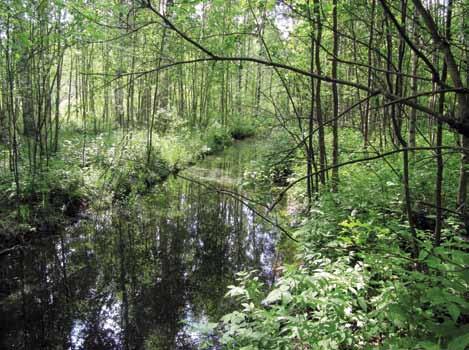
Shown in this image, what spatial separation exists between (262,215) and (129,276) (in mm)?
2266

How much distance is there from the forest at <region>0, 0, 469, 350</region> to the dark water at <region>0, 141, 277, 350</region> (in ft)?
0.08

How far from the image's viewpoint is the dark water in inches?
134

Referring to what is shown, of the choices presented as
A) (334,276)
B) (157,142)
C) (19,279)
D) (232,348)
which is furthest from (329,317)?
(157,142)

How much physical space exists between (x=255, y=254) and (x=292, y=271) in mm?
2886

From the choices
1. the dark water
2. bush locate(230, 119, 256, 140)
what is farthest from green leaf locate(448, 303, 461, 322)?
bush locate(230, 119, 256, 140)

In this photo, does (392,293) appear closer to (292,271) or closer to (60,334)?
(292,271)

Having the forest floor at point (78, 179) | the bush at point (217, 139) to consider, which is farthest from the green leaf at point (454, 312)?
the bush at point (217, 139)

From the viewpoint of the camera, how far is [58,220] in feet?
19.1

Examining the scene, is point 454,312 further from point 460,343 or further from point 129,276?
point 129,276

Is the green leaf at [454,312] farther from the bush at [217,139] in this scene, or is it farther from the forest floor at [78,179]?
the bush at [217,139]

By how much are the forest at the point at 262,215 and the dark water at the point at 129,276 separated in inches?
1.0

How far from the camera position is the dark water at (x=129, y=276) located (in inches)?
134

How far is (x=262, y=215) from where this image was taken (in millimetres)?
3176

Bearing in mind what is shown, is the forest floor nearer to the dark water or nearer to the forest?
the forest
